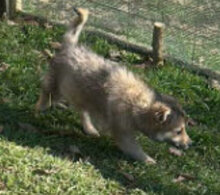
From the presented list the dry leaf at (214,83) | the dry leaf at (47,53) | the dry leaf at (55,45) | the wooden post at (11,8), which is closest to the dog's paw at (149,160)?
the dry leaf at (214,83)

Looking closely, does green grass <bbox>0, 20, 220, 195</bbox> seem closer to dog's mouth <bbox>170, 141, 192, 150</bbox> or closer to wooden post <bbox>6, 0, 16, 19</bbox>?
dog's mouth <bbox>170, 141, 192, 150</bbox>

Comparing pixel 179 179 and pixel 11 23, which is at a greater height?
pixel 11 23

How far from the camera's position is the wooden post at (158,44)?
7.57 m

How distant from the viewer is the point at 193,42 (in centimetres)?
782

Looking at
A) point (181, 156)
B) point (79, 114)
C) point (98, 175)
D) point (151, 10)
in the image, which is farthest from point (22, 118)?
point (151, 10)

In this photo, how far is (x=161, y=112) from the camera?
566 centimetres

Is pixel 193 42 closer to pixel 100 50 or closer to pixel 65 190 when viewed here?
pixel 100 50

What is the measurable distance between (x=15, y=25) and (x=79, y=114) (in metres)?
2.41

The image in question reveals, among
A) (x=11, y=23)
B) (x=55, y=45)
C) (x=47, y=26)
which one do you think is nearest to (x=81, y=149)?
(x=55, y=45)

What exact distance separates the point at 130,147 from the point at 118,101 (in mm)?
450

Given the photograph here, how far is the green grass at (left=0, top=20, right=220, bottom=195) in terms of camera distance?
5.10 m

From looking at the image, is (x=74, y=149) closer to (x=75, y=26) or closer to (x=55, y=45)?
(x=75, y=26)

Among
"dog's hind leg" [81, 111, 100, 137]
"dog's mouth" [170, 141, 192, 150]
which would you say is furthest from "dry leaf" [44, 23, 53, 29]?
"dog's mouth" [170, 141, 192, 150]

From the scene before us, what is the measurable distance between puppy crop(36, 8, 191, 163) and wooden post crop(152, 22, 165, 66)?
1.78 meters
